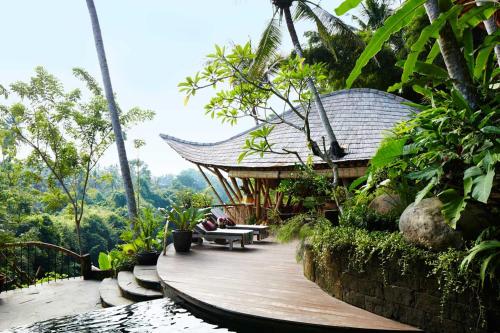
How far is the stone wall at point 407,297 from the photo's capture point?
241cm

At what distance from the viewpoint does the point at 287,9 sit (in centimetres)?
1066

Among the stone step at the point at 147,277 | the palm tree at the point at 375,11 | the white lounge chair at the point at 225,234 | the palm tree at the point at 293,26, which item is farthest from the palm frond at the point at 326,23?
the palm tree at the point at 375,11

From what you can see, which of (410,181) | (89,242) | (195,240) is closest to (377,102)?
(195,240)

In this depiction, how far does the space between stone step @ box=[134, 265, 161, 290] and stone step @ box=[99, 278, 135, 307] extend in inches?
12.0

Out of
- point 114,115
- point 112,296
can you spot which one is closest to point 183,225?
point 112,296

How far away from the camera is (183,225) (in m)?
6.67

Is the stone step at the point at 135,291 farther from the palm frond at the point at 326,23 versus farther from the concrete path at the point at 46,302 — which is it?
the palm frond at the point at 326,23

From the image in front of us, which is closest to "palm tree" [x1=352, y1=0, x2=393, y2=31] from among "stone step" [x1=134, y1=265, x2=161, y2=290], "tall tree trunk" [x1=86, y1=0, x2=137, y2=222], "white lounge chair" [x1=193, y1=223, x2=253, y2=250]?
"tall tree trunk" [x1=86, y1=0, x2=137, y2=222]

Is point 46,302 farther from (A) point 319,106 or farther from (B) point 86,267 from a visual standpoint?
(A) point 319,106

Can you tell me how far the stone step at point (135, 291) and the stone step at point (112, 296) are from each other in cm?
9

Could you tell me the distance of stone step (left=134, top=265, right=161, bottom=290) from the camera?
16.0ft

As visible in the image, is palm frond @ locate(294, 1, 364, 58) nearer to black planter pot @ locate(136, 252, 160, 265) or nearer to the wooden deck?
the wooden deck

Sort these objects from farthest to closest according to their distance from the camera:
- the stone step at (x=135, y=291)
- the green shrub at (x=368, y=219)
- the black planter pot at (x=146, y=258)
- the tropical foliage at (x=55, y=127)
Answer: the tropical foliage at (x=55, y=127), the black planter pot at (x=146, y=258), the stone step at (x=135, y=291), the green shrub at (x=368, y=219)

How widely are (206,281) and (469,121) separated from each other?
128 inches
